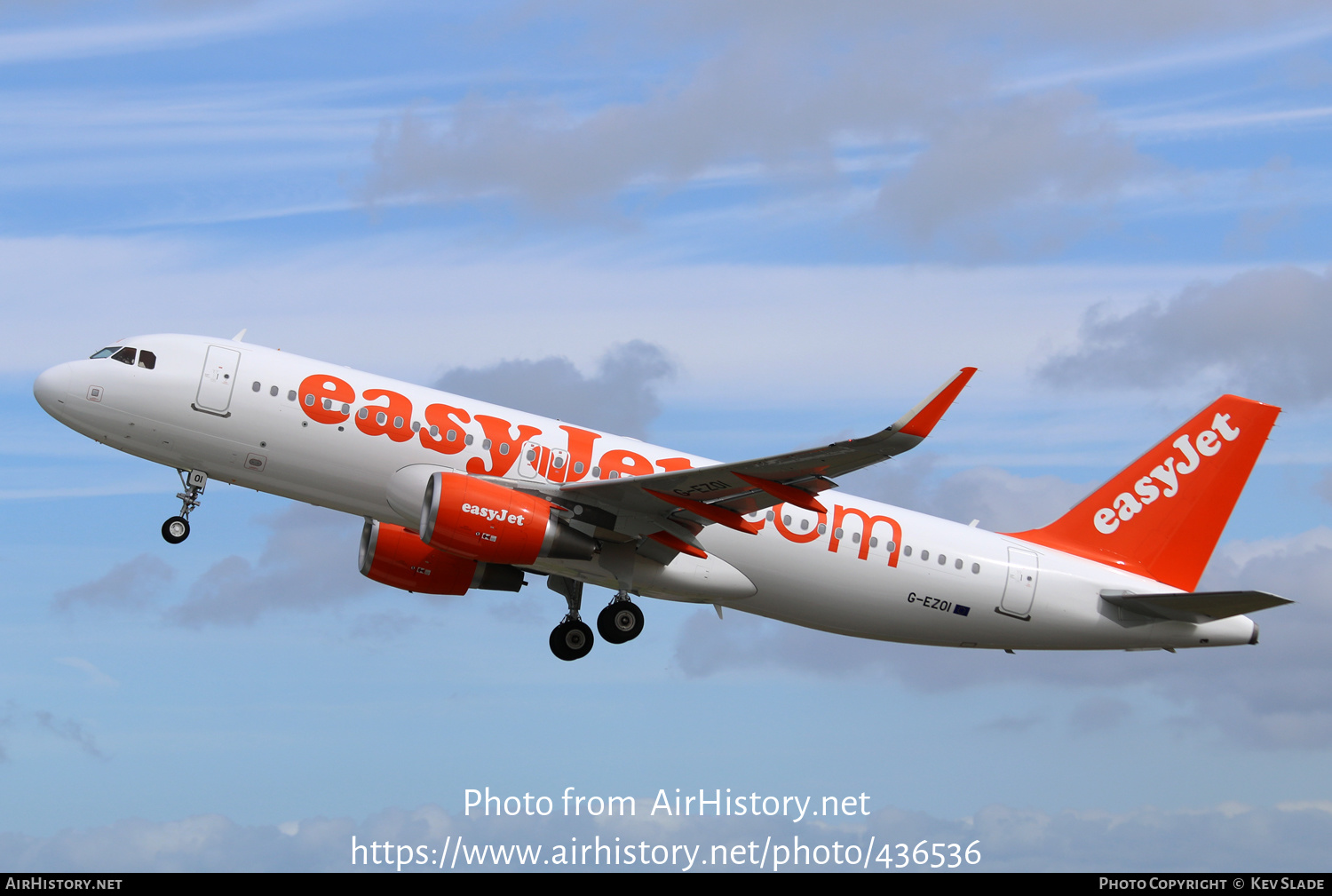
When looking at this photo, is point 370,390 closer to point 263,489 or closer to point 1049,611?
point 263,489

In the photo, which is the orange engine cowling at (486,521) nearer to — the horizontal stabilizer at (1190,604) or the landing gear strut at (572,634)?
the landing gear strut at (572,634)

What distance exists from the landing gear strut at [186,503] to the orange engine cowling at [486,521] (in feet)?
16.9

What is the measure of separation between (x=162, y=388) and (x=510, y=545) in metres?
8.18

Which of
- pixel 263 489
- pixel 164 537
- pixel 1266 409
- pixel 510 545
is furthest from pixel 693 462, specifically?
pixel 1266 409

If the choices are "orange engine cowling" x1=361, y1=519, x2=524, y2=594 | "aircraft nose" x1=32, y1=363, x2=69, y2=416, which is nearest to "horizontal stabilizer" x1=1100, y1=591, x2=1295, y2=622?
"orange engine cowling" x1=361, y1=519, x2=524, y2=594

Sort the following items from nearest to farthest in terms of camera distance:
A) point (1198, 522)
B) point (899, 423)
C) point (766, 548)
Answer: point (899, 423)
point (766, 548)
point (1198, 522)

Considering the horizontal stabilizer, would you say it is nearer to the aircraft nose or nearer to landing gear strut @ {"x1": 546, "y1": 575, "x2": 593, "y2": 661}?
landing gear strut @ {"x1": 546, "y1": 575, "x2": 593, "y2": 661}

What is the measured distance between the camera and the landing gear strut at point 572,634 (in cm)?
3278

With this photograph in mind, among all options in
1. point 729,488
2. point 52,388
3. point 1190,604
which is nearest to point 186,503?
point 52,388

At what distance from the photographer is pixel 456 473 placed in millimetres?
28578

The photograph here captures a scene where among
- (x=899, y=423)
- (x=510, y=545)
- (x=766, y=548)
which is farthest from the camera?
(x=766, y=548)

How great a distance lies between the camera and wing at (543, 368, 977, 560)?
24.7 m

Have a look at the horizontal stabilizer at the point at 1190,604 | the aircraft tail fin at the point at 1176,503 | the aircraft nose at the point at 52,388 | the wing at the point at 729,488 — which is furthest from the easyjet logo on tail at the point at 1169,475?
the aircraft nose at the point at 52,388

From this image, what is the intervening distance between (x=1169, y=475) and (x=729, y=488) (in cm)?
1341
